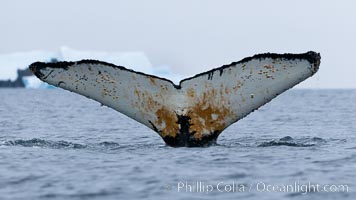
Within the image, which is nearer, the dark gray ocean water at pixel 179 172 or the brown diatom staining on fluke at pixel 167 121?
the dark gray ocean water at pixel 179 172

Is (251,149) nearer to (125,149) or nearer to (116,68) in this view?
(125,149)

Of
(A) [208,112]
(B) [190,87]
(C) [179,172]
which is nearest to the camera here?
(C) [179,172]

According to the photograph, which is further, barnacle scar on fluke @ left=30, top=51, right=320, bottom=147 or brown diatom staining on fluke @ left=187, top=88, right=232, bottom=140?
brown diatom staining on fluke @ left=187, top=88, right=232, bottom=140

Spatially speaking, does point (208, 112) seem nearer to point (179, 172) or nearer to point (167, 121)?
point (167, 121)

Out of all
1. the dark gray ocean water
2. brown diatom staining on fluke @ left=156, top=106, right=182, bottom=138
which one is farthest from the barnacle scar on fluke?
the dark gray ocean water

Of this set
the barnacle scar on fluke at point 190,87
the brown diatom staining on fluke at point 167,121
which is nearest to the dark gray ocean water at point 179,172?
the brown diatom staining on fluke at point 167,121

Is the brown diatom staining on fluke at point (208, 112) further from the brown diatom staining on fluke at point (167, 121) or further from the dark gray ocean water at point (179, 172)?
the dark gray ocean water at point (179, 172)

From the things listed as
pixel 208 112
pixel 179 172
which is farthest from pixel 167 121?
pixel 179 172

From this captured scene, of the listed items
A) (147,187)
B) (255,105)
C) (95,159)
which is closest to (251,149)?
(255,105)

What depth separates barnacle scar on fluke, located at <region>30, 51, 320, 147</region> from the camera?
1005 centimetres

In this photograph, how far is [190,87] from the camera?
10.3 meters

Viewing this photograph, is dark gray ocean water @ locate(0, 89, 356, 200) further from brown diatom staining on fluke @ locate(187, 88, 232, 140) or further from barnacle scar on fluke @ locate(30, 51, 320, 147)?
barnacle scar on fluke @ locate(30, 51, 320, 147)

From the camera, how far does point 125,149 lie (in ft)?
41.2

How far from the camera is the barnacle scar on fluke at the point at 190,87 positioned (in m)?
10.0
